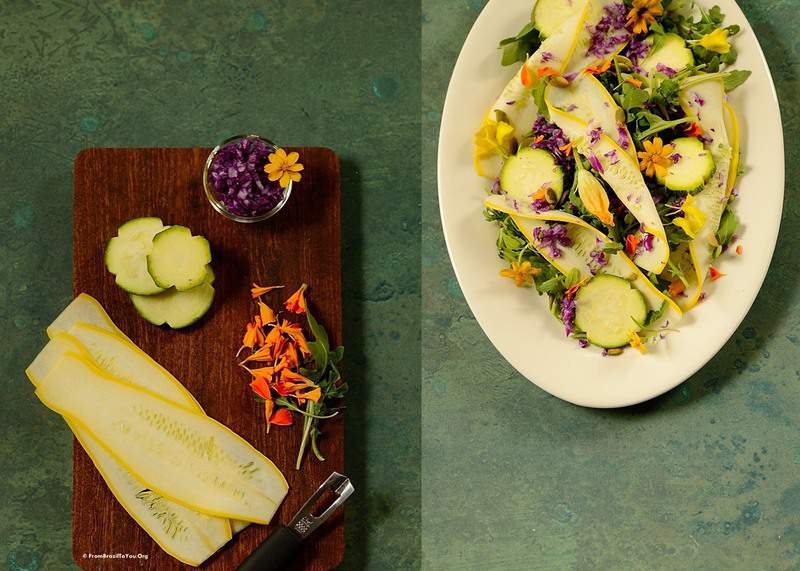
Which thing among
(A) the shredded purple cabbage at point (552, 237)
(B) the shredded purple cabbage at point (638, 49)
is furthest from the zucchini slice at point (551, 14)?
(A) the shredded purple cabbage at point (552, 237)

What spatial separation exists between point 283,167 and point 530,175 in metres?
0.47

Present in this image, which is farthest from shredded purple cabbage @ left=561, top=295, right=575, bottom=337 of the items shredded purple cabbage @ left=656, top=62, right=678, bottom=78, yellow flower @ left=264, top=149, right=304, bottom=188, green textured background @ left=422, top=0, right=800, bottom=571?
yellow flower @ left=264, top=149, right=304, bottom=188

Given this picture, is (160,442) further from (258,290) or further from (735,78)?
(735,78)

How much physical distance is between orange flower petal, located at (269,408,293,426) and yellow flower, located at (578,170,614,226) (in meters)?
0.71

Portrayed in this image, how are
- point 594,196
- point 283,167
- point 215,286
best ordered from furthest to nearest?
point 215,286 < point 283,167 < point 594,196

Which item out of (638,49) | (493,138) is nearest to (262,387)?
(493,138)

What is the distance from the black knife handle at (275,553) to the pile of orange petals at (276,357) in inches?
8.5

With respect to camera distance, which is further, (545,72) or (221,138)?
(221,138)

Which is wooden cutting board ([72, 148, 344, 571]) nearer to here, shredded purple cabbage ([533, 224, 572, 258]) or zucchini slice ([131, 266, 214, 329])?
zucchini slice ([131, 266, 214, 329])

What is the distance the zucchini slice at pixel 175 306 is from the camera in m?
1.58

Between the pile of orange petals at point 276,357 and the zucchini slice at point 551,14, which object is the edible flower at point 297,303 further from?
the zucchini slice at point 551,14

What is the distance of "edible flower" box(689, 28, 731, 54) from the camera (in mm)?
1452

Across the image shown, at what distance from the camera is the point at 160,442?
5.19 ft

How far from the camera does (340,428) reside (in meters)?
1.62
